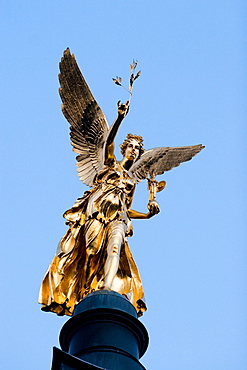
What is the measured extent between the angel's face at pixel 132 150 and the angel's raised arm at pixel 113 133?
372 mm

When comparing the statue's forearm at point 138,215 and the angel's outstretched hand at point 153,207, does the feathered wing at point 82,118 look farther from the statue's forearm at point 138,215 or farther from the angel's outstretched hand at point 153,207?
the angel's outstretched hand at point 153,207

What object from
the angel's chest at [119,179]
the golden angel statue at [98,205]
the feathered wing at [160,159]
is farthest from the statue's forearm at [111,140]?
the feathered wing at [160,159]

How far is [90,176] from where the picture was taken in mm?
14773

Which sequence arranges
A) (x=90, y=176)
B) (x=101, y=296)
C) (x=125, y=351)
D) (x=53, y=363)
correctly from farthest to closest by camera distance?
(x=90, y=176) < (x=101, y=296) < (x=125, y=351) < (x=53, y=363)

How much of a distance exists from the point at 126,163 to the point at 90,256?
9.12 feet

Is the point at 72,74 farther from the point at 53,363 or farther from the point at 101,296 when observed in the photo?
the point at 53,363

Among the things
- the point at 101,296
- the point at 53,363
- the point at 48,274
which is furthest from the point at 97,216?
the point at 53,363

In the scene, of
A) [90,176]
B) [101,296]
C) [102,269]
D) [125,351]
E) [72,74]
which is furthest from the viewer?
[72,74]

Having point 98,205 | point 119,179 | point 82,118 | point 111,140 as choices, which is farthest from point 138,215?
point 82,118

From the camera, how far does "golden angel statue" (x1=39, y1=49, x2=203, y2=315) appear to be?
12133 millimetres

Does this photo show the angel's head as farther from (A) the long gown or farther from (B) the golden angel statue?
(A) the long gown

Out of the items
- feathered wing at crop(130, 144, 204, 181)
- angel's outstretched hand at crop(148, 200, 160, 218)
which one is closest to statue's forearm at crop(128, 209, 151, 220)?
angel's outstretched hand at crop(148, 200, 160, 218)

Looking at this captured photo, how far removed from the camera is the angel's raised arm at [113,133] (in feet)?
44.4

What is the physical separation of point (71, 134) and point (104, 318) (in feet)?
20.0
